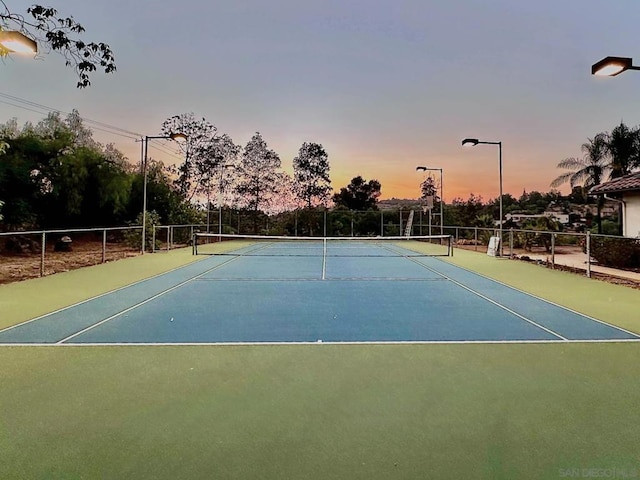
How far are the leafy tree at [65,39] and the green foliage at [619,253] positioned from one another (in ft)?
36.3

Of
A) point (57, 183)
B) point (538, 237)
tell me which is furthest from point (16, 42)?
point (538, 237)

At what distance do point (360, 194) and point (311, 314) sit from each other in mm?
25596

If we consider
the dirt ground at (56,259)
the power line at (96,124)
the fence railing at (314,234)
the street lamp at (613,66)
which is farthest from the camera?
the power line at (96,124)

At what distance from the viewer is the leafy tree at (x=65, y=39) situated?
4035mm

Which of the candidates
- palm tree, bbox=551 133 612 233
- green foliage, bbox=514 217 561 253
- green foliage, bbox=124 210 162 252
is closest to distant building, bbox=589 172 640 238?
green foliage, bbox=514 217 561 253

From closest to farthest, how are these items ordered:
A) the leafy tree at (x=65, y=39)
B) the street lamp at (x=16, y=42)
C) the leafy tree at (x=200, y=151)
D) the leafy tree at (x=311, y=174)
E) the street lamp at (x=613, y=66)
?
the leafy tree at (x=65, y=39), the street lamp at (x=16, y=42), the street lamp at (x=613, y=66), the leafy tree at (x=200, y=151), the leafy tree at (x=311, y=174)

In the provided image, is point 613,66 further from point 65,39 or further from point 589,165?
point 589,165

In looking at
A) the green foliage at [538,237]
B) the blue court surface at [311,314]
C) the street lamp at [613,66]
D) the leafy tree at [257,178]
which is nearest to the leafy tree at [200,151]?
the leafy tree at [257,178]

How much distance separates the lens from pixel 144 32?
14000 mm

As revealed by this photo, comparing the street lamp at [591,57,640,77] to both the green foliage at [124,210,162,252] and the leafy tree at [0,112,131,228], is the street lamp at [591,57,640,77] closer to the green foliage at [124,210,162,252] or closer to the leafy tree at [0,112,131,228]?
the green foliage at [124,210,162,252]

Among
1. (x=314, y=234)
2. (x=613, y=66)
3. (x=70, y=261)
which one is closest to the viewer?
(x=613, y=66)

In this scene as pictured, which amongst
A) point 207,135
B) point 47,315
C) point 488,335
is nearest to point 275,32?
point 207,135

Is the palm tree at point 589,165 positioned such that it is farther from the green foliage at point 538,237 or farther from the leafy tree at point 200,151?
the leafy tree at point 200,151

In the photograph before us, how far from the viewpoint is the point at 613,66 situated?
623 cm
